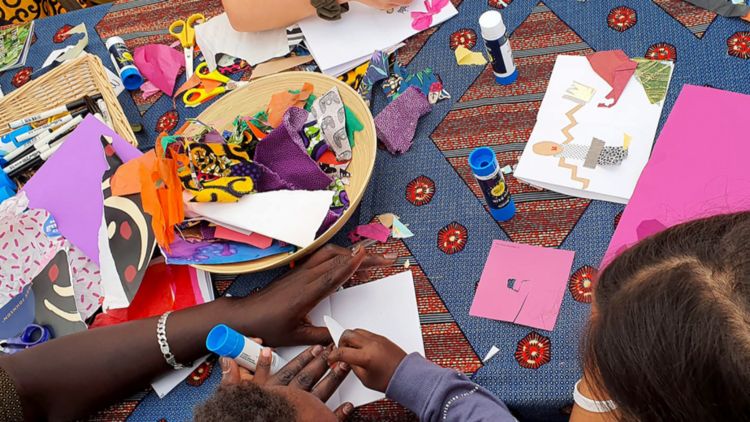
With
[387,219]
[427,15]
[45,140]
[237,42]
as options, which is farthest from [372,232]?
[45,140]

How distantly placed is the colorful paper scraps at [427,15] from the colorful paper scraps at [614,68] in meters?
0.34

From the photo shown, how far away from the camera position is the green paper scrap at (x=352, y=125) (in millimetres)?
1032

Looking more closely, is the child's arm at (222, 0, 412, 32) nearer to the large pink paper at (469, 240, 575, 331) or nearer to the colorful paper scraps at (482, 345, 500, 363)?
the large pink paper at (469, 240, 575, 331)

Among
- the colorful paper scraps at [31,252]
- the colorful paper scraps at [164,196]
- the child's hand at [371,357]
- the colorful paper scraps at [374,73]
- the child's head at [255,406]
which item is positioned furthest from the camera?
the colorful paper scraps at [374,73]

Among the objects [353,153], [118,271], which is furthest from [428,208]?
[118,271]

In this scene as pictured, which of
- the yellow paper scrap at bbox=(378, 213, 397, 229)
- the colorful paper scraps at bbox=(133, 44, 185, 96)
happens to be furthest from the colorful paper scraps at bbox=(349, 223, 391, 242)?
the colorful paper scraps at bbox=(133, 44, 185, 96)

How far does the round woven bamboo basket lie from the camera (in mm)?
931

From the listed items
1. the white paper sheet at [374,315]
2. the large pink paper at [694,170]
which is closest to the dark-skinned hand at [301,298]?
the white paper sheet at [374,315]

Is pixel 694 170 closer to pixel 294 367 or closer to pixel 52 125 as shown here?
pixel 294 367

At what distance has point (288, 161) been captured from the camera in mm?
997

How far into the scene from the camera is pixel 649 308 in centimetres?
56

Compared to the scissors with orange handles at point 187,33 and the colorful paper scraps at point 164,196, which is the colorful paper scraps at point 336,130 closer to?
the colorful paper scraps at point 164,196

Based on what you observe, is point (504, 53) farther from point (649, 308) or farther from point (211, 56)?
point (211, 56)

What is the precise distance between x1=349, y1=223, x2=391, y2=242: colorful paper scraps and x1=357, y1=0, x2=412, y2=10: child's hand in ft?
1.69
